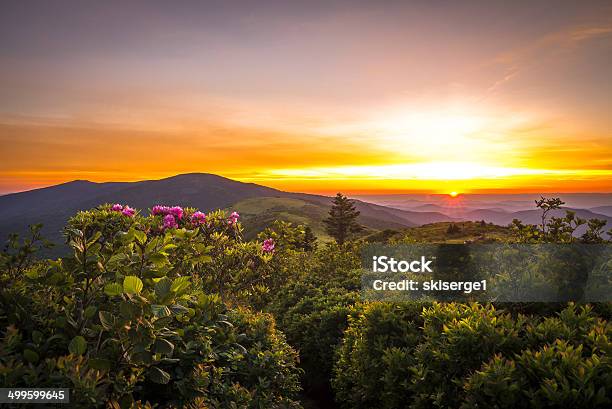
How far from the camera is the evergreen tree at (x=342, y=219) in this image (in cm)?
6225

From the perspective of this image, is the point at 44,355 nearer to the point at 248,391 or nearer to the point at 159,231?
the point at 248,391

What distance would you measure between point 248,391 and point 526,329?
110 inches

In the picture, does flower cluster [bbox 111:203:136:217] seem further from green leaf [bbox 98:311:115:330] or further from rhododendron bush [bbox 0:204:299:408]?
green leaf [bbox 98:311:115:330]

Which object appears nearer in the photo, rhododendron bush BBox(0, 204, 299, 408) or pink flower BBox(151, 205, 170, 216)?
rhododendron bush BBox(0, 204, 299, 408)

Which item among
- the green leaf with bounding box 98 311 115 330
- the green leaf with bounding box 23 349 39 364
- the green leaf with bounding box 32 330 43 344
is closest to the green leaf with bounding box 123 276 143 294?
the green leaf with bounding box 98 311 115 330

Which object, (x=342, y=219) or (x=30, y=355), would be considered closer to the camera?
(x=30, y=355)

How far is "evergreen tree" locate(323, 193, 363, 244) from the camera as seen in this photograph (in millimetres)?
62250

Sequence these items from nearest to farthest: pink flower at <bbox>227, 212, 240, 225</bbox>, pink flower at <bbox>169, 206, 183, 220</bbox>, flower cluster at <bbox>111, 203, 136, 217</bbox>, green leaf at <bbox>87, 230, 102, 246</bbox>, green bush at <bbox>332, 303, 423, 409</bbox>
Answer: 1. green leaf at <bbox>87, 230, 102, 246</bbox>
2. green bush at <bbox>332, 303, 423, 409</bbox>
3. flower cluster at <bbox>111, 203, 136, 217</bbox>
4. pink flower at <bbox>169, 206, 183, 220</bbox>
5. pink flower at <bbox>227, 212, 240, 225</bbox>

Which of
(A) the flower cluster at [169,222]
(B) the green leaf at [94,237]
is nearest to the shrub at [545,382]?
(B) the green leaf at [94,237]

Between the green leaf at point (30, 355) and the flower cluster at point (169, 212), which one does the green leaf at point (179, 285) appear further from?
the flower cluster at point (169, 212)

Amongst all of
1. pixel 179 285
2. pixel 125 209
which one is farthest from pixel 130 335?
pixel 125 209

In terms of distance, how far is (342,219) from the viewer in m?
63.3

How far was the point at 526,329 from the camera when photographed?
4066 mm

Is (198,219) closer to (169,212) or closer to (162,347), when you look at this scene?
(169,212)
